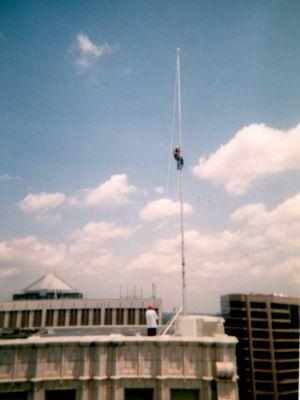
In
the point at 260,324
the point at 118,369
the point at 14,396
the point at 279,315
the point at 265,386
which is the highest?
the point at 279,315

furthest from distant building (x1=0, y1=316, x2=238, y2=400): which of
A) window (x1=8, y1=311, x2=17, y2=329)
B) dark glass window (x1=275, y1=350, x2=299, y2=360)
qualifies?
dark glass window (x1=275, y1=350, x2=299, y2=360)

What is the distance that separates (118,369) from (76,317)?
91.4 m

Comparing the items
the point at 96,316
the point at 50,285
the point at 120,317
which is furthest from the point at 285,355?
the point at 50,285

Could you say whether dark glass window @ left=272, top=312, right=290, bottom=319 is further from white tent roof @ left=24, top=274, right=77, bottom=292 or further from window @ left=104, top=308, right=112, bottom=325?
white tent roof @ left=24, top=274, right=77, bottom=292

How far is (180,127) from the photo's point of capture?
1920cm

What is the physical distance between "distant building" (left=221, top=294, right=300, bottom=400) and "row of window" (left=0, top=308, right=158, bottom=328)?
84.7 m

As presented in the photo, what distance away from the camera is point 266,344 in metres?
149

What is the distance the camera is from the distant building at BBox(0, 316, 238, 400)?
36.7 feet

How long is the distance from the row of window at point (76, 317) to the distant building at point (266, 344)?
84.7m

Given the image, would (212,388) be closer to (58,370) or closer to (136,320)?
(58,370)

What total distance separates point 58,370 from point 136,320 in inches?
3466

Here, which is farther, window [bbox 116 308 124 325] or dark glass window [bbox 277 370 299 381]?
dark glass window [bbox 277 370 299 381]

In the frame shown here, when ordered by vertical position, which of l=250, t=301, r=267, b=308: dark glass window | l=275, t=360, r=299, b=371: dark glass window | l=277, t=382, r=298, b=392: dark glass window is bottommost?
l=277, t=382, r=298, b=392: dark glass window

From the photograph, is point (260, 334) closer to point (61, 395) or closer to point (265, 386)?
point (265, 386)
